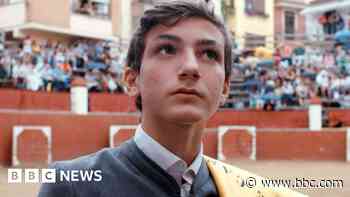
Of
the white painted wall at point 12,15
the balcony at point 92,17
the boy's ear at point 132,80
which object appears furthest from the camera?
the balcony at point 92,17

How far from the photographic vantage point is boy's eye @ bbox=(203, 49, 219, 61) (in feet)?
3.67

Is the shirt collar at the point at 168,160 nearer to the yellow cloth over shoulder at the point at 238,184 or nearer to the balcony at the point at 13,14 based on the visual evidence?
the yellow cloth over shoulder at the point at 238,184

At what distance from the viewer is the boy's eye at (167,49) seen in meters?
1.10

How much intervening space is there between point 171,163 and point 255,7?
76.3 ft

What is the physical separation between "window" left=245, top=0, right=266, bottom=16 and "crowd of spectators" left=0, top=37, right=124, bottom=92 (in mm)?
11993

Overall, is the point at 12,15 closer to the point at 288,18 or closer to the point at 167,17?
the point at 288,18

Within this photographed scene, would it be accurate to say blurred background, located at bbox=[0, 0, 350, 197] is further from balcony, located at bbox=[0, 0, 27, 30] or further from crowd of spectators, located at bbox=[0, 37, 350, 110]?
balcony, located at bbox=[0, 0, 27, 30]

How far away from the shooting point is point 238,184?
115cm

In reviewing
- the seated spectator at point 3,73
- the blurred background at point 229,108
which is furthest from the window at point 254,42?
the seated spectator at point 3,73

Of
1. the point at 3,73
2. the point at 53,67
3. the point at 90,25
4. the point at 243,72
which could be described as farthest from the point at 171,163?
the point at 90,25

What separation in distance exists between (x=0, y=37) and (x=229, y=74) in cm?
1084

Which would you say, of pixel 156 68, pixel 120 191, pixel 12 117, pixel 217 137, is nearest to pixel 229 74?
pixel 156 68

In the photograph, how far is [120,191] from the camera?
1.05m

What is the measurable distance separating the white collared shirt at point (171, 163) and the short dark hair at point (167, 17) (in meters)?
0.16
